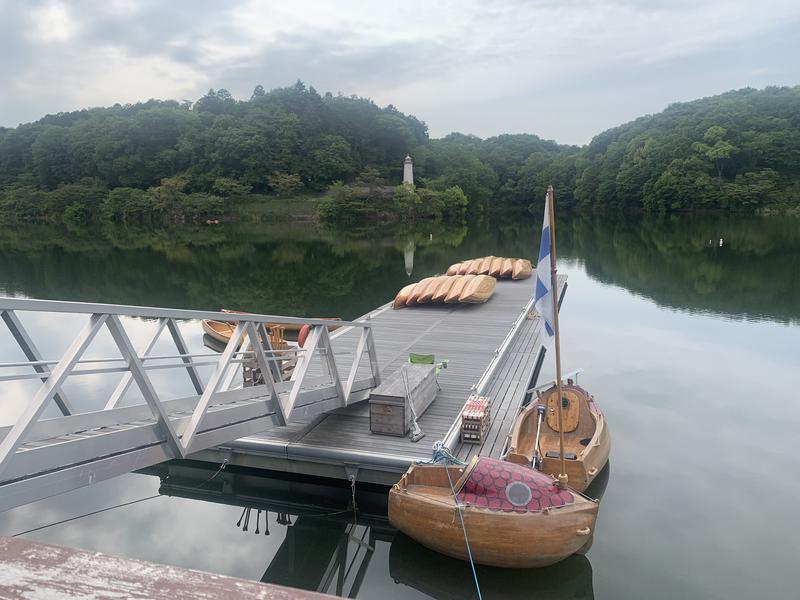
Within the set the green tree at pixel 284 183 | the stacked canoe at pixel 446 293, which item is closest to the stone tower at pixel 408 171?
the green tree at pixel 284 183

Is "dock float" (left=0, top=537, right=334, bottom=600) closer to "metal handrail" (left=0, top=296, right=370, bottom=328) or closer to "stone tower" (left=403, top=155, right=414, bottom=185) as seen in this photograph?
"metal handrail" (left=0, top=296, right=370, bottom=328)

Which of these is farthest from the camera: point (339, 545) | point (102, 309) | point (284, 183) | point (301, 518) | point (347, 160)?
point (347, 160)

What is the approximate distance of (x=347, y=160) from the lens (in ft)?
325

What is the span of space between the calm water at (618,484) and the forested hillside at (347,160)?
57.6 meters

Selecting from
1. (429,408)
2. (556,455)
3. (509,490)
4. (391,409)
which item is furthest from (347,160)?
(509,490)

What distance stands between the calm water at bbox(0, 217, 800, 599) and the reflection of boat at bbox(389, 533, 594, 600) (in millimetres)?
20

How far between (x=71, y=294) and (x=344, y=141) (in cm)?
7455

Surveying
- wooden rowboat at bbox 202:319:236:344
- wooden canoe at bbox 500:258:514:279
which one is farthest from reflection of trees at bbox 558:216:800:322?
wooden rowboat at bbox 202:319:236:344

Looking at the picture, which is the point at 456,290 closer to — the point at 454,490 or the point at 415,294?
the point at 415,294

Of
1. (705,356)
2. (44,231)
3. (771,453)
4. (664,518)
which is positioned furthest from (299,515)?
(44,231)

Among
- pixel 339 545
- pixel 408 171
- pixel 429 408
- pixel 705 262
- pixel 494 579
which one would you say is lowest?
pixel 339 545

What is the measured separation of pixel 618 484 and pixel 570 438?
126cm

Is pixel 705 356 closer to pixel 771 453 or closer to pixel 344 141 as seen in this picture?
pixel 771 453

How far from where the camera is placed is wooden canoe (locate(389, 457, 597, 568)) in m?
7.78
